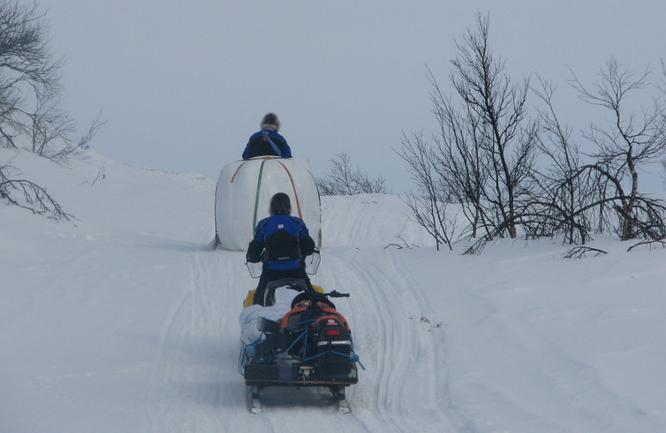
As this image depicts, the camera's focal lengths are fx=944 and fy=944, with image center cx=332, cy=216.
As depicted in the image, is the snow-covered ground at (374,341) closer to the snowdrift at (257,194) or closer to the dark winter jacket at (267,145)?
the snowdrift at (257,194)

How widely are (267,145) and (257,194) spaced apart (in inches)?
37.3

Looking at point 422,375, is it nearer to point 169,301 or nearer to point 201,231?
point 169,301

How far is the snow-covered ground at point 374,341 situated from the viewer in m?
6.98

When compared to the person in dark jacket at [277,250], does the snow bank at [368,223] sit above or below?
above

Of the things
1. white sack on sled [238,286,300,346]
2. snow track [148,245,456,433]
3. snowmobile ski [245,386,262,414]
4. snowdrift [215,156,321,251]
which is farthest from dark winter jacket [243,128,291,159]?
snowmobile ski [245,386,262,414]

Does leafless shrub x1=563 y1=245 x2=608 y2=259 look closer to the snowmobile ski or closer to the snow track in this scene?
the snow track

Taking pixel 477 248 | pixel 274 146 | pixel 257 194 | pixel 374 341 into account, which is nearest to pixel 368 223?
pixel 274 146

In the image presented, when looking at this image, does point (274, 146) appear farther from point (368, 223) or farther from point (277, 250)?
point (368, 223)

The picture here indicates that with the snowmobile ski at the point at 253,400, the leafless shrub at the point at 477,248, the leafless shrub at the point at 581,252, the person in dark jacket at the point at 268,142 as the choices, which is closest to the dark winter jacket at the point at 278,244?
the snowmobile ski at the point at 253,400

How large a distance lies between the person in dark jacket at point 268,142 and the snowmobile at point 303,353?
830 centimetres

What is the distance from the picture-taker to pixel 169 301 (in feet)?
38.4

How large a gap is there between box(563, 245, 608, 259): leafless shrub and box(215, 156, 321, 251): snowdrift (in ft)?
16.5

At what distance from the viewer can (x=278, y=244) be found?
330 inches

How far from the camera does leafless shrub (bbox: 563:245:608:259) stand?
11656mm
